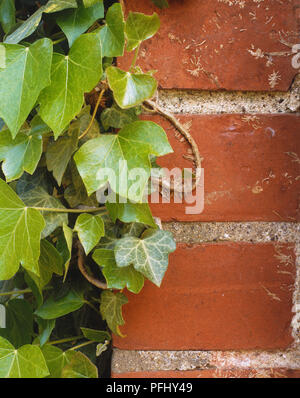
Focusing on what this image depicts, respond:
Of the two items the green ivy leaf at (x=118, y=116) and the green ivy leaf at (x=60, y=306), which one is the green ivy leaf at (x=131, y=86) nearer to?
the green ivy leaf at (x=118, y=116)

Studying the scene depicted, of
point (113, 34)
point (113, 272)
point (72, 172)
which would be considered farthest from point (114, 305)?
point (113, 34)

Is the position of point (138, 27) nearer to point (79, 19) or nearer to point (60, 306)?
point (79, 19)

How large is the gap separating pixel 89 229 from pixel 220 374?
0.77ft

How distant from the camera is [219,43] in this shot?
1.39 ft

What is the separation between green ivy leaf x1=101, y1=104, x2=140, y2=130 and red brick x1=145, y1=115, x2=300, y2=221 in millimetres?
19

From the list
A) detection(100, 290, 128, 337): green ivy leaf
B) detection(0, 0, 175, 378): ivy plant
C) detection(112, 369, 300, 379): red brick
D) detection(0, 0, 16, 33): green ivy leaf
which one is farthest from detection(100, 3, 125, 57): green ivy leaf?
detection(112, 369, 300, 379): red brick

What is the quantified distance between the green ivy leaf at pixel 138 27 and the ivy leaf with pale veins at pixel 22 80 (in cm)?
8

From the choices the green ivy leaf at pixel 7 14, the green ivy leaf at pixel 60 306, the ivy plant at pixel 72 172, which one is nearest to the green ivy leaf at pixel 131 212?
the ivy plant at pixel 72 172

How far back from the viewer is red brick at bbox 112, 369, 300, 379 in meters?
0.46

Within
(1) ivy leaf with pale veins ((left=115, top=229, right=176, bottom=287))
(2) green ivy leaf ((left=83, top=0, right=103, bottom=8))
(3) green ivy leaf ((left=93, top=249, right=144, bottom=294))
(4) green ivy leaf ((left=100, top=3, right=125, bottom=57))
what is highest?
(2) green ivy leaf ((left=83, top=0, right=103, bottom=8))

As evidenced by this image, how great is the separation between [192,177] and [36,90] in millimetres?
188

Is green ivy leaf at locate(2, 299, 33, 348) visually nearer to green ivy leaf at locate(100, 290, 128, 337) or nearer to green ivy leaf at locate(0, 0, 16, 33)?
green ivy leaf at locate(100, 290, 128, 337)

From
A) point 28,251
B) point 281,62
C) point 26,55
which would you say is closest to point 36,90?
point 26,55
